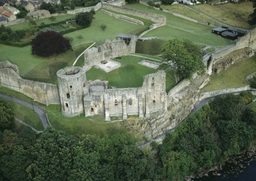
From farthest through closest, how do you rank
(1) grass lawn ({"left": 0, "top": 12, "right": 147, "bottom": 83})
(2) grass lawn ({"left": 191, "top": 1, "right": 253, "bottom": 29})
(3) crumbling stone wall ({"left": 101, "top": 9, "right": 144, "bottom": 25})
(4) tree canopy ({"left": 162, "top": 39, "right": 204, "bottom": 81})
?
(2) grass lawn ({"left": 191, "top": 1, "right": 253, "bottom": 29}) < (3) crumbling stone wall ({"left": 101, "top": 9, "right": 144, "bottom": 25}) < (1) grass lawn ({"left": 0, "top": 12, "right": 147, "bottom": 83}) < (4) tree canopy ({"left": 162, "top": 39, "right": 204, "bottom": 81})

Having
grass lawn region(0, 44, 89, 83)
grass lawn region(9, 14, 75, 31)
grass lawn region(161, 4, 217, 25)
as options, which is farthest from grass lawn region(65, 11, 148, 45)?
grass lawn region(161, 4, 217, 25)

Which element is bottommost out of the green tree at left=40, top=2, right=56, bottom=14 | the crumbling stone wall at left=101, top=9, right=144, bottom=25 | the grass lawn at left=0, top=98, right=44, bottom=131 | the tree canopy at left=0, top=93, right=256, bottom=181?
the tree canopy at left=0, top=93, right=256, bottom=181

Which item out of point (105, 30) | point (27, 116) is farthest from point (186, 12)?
point (27, 116)

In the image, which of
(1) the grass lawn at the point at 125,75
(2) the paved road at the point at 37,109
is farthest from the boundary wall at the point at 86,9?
(2) the paved road at the point at 37,109

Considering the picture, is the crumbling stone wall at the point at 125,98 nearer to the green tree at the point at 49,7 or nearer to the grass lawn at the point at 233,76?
the grass lawn at the point at 233,76

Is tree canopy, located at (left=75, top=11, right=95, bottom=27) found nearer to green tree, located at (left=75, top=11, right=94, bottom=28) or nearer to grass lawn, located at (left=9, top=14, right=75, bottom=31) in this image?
green tree, located at (left=75, top=11, right=94, bottom=28)
